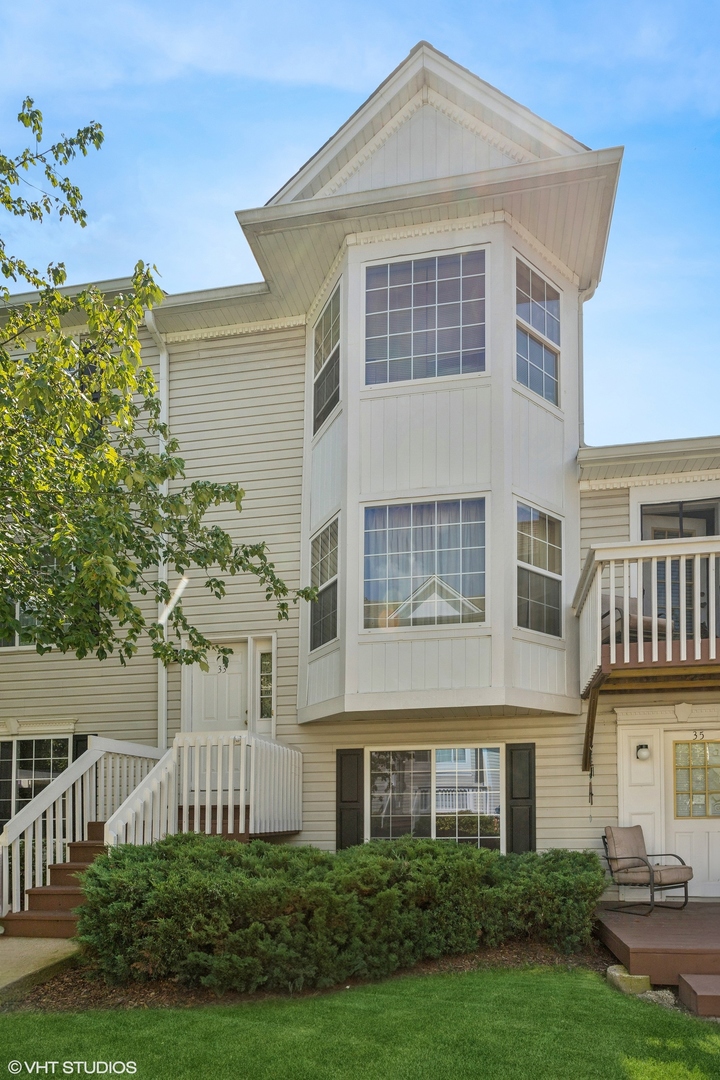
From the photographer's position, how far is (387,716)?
1083 centimetres

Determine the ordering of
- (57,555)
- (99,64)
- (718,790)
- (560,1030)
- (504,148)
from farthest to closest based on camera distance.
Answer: (504,148), (718,790), (99,64), (57,555), (560,1030)

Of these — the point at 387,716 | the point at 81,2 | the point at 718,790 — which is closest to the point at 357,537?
the point at 387,716

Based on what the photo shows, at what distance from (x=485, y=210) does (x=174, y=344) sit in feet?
15.5

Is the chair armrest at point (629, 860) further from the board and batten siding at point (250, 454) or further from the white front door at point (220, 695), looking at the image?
the white front door at point (220, 695)

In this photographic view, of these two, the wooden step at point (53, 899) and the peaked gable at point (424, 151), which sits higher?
the peaked gable at point (424, 151)

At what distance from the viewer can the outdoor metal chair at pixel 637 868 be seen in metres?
9.48

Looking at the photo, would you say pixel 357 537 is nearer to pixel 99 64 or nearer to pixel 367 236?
pixel 367 236

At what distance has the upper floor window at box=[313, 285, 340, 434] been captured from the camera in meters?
11.6

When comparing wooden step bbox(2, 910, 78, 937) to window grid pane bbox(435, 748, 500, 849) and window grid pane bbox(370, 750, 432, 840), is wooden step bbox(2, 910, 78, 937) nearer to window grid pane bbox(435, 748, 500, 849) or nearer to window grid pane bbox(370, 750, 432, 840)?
window grid pane bbox(370, 750, 432, 840)

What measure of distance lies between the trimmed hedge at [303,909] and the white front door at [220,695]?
146 inches

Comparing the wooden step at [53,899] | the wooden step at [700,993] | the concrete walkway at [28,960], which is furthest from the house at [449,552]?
the wooden step at [700,993]

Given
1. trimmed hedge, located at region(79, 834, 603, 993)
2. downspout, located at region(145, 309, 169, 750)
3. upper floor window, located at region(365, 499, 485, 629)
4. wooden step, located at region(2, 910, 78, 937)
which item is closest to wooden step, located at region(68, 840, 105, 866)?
wooden step, located at region(2, 910, 78, 937)

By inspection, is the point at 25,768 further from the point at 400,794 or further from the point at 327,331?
the point at 327,331

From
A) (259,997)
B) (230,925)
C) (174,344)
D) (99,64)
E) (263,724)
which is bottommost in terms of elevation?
(259,997)
